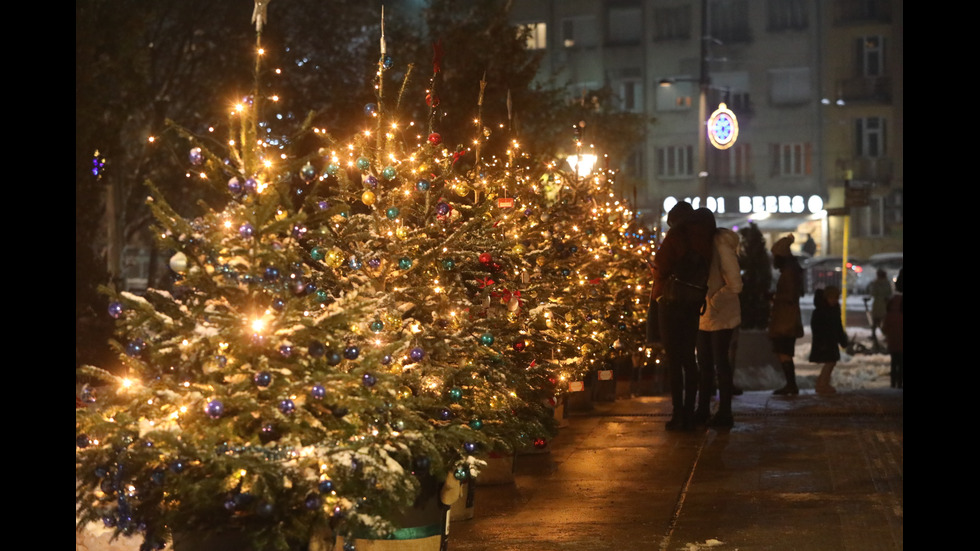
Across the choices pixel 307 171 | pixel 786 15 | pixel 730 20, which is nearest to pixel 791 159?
pixel 786 15

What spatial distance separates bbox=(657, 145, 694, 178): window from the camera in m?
57.0

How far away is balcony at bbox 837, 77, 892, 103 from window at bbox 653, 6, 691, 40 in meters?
6.96

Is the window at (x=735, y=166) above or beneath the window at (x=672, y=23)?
beneath

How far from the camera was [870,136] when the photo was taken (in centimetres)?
5578

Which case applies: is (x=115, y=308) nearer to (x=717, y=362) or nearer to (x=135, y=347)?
(x=135, y=347)

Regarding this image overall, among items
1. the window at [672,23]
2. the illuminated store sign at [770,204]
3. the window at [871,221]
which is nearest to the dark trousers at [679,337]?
the illuminated store sign at [770,204]

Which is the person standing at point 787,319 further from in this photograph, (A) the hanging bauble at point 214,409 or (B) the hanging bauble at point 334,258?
(A) the hanging bauble at point 214,409

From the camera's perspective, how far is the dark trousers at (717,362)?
11.1 m

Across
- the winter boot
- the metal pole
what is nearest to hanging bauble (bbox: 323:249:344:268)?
the winter boot

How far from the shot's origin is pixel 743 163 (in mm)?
56688

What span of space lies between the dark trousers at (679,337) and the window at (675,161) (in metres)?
46.7

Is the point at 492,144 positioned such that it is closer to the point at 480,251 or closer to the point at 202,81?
the point at 202,81

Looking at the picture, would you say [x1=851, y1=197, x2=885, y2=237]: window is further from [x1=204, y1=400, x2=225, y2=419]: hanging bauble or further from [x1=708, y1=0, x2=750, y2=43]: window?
[x1=204, y1=400, x2=225, y2=419]: hanging bauble
